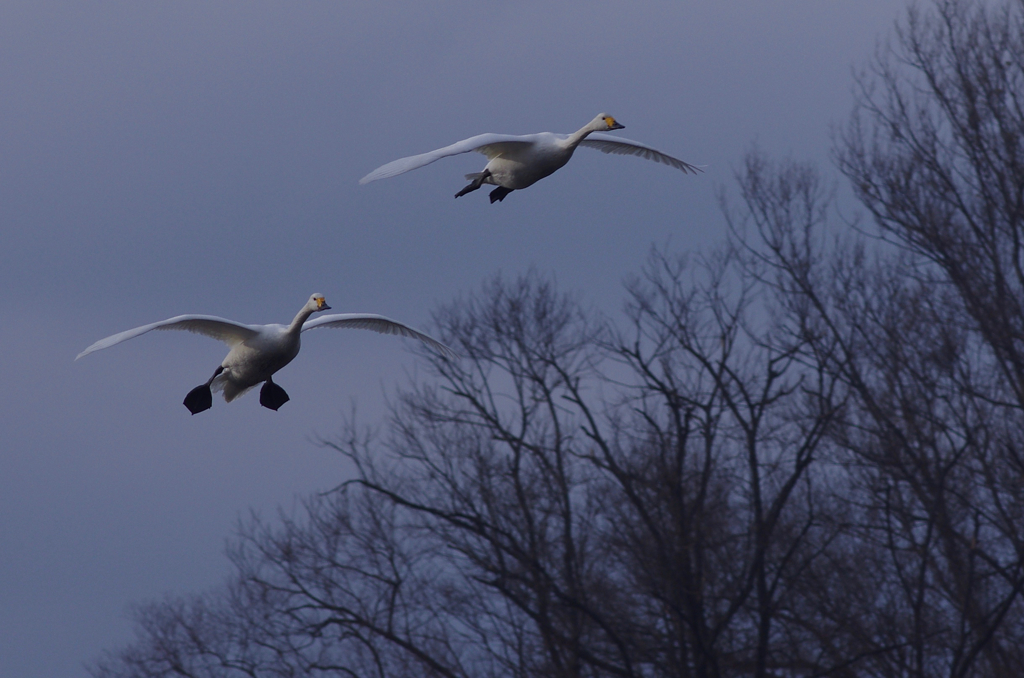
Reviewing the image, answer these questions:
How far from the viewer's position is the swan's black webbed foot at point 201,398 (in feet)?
35.9

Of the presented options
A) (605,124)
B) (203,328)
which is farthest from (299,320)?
(605,124)

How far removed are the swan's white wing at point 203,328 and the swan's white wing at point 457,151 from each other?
88.1 inches

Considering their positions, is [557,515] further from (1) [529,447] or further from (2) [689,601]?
(2) [689,601]

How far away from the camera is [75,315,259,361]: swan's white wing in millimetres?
9781

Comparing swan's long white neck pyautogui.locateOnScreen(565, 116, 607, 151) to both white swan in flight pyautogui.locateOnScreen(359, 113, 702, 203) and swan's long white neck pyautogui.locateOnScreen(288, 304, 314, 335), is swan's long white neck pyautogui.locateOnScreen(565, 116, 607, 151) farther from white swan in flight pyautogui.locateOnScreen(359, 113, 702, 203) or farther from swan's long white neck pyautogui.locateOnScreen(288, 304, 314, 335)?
swan's long white neck pyautogui.locateOnScreen(288, 304, 314, 335)

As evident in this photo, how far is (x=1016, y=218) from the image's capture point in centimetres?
2150

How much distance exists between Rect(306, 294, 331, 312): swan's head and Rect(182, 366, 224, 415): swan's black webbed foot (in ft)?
3.39

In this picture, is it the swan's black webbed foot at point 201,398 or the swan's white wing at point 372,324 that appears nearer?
the swan's black webbed foot at point 201,398

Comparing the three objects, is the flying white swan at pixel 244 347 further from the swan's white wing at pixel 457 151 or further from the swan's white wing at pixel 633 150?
the swan's white wing at pixel 633 150

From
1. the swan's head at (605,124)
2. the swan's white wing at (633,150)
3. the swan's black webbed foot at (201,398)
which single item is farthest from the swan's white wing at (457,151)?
the swan's black webbed foot at (201,398)

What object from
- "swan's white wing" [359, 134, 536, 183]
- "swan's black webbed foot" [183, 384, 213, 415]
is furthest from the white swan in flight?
"swan's black webbed foot" [183, 384, 213, 415]

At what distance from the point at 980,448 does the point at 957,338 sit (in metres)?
1.90

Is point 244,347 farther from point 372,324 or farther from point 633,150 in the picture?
point 633,150

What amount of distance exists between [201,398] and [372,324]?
2.06 metres
